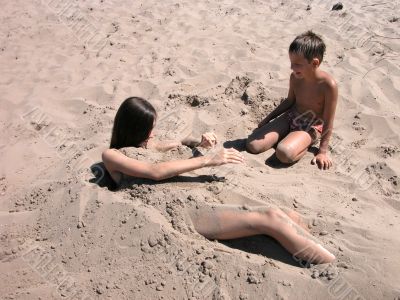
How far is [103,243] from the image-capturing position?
2.43m

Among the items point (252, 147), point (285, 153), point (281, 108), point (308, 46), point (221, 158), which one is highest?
point (308, 46)

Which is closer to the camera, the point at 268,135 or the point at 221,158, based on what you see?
the point at 221,158

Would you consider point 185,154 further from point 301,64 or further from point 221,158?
point 301,64

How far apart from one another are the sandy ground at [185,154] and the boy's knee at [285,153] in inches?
3.9

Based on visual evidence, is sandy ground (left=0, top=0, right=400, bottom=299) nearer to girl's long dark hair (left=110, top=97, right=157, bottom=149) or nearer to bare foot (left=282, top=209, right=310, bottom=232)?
bare foot (left=282, top=209, right=310, bottom=232)

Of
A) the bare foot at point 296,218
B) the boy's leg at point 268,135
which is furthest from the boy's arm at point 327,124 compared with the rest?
the bare foot at point 296,218

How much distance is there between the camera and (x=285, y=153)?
3.24m

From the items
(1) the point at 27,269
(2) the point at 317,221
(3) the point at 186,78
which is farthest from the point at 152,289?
(3) the point at 186,78

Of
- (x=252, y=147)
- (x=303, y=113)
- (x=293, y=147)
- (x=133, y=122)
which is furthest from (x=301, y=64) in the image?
(x=133, y=122)

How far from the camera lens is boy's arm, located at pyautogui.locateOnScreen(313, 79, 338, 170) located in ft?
10.7

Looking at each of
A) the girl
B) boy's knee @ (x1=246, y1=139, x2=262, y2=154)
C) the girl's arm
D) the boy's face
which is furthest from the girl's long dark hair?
the boy's face

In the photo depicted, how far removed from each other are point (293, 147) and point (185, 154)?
0.89 m

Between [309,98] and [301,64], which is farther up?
[301,64]

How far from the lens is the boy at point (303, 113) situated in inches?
126
